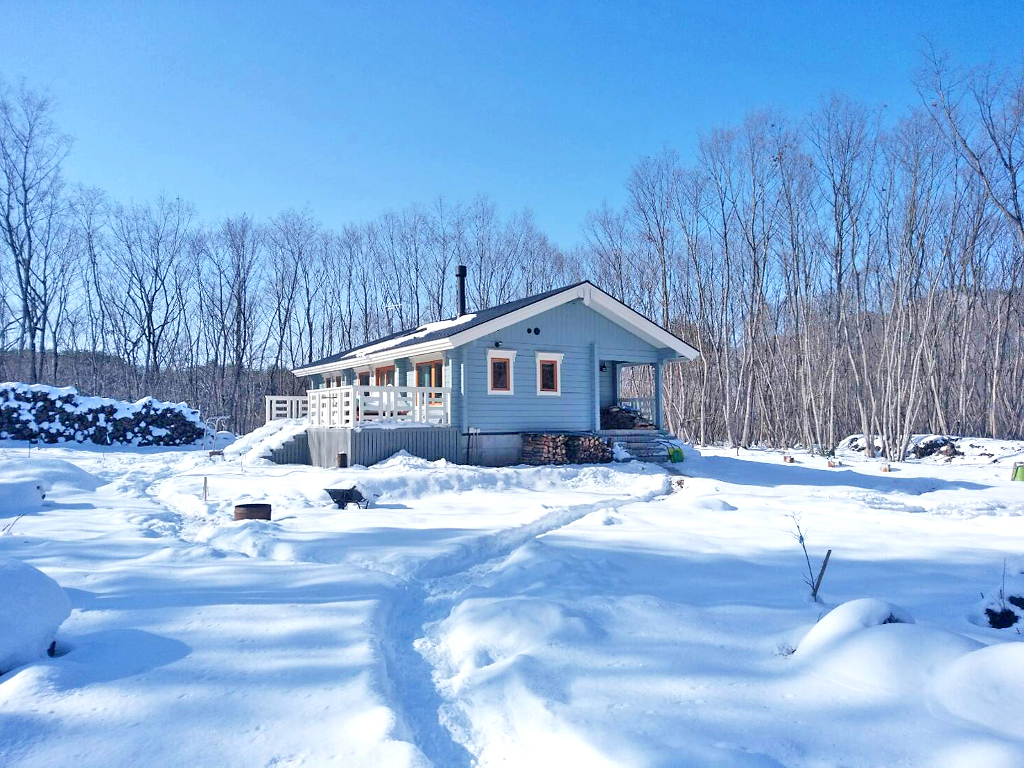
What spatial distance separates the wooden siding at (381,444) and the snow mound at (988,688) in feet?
39.6

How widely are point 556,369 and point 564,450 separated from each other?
7.70 feet

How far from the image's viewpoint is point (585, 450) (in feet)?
51.3

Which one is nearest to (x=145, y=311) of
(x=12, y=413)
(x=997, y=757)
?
(x=12, y=413)

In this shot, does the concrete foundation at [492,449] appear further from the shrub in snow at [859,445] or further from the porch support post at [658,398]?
the shrub in snow at [859,445]

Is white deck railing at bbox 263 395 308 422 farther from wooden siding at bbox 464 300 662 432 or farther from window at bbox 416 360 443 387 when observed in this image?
wooden siding at bbox 464 300 662 432

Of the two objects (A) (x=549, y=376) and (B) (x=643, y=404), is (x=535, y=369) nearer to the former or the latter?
(A) (x=549, y=376)

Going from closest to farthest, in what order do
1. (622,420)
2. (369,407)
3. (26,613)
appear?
(26,613), (369,407), (622,420)

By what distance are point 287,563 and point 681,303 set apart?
28.8 m

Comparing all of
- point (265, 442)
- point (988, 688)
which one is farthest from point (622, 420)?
point (988, 688)

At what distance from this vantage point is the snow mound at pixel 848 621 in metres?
3.67

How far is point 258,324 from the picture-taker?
3616 cm

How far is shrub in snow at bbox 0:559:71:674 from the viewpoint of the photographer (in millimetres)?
3344

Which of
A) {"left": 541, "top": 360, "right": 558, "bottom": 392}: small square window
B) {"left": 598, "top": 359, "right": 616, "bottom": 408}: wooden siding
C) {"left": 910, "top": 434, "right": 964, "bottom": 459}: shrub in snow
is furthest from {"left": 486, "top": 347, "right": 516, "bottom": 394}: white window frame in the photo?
{"left": 910, "top": 434, "right": 964, "bottom": 459}: shrub in snow

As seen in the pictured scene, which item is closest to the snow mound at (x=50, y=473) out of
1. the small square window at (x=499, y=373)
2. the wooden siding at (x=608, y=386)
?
the small square window at (x=499, y=373)
